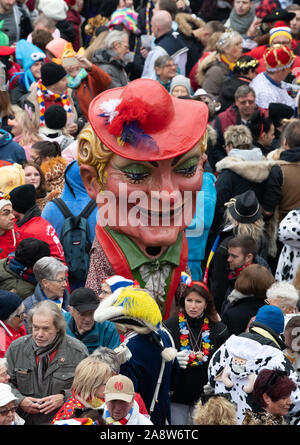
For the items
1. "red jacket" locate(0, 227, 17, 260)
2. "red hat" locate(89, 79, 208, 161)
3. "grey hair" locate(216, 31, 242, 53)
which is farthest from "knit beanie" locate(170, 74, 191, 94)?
"red hat" locate(89, 79, 208, 161)

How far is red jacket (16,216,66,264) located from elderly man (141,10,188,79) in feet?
14.8

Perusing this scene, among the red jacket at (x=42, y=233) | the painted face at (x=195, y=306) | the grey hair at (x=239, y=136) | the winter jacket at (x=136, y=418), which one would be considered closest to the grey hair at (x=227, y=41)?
the grey hair at (x=239, y=136)

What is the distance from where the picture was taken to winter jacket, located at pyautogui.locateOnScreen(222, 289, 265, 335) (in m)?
7.09

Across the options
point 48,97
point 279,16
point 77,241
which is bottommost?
point 279,16

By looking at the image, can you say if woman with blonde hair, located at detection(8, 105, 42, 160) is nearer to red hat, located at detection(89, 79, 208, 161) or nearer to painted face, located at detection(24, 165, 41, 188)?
painted face, located at detection(24, 165, 41, 188)

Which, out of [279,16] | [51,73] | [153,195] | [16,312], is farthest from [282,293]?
[279,16]

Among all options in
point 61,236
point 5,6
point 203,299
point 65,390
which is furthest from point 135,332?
point 5,6

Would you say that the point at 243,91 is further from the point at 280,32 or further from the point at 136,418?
the point at 136,418

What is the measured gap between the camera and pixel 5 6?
12.8 meters

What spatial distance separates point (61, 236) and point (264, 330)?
7.34 ft

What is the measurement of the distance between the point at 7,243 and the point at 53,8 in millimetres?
6046

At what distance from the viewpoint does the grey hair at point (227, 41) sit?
11195 mm

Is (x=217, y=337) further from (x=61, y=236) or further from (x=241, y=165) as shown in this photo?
(x=241, y=165)

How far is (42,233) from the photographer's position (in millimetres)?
7504
